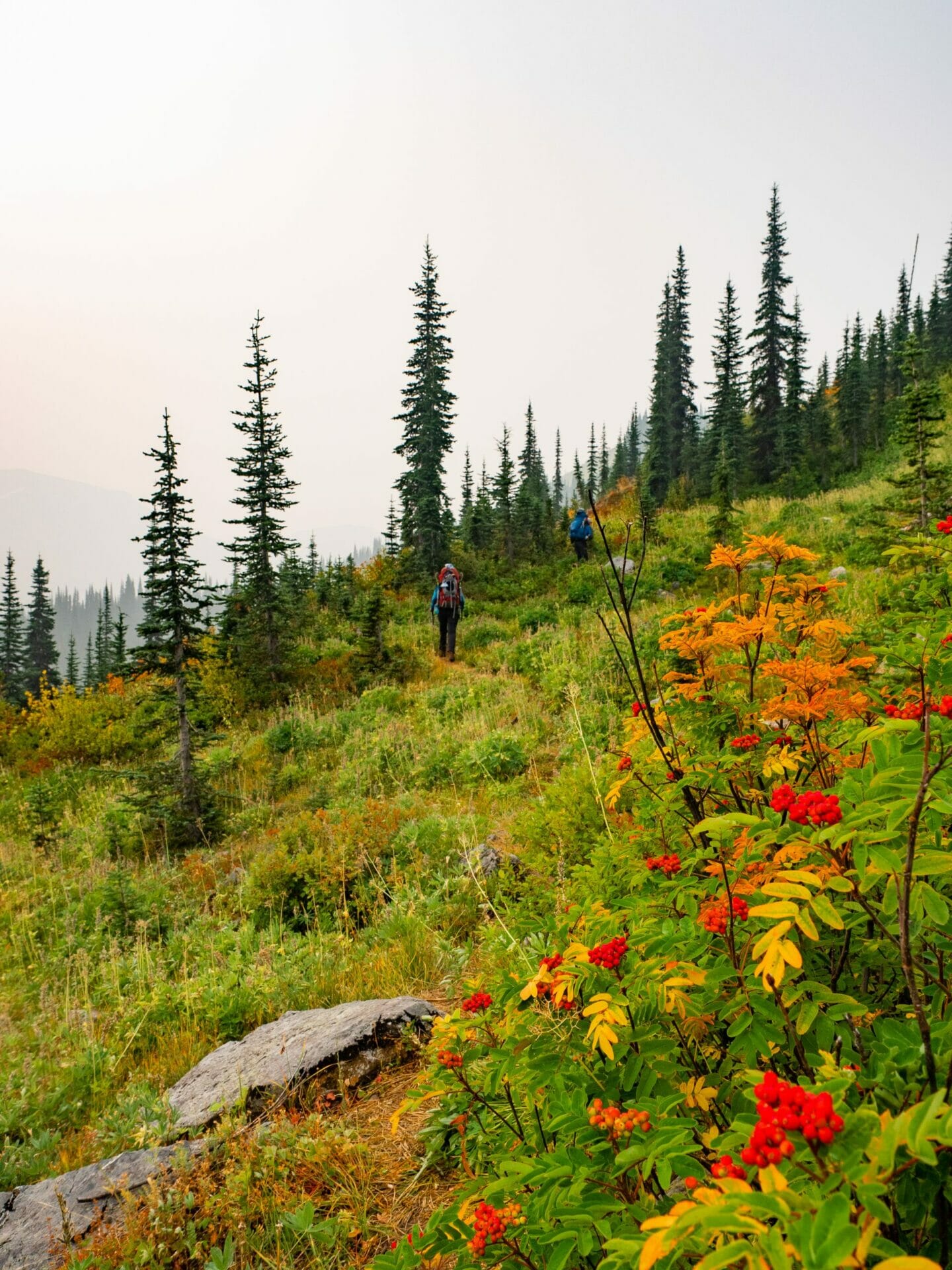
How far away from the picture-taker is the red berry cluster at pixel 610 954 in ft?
4.73

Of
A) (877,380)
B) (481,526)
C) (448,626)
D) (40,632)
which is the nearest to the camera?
(448,626)

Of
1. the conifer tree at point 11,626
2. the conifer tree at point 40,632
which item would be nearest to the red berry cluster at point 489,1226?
the conifer tree at point 11,626

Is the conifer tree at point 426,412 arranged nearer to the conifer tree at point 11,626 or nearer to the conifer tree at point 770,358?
the conifer tree at point 770,358

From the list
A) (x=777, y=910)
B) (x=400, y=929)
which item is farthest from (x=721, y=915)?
(x=400, y=929)

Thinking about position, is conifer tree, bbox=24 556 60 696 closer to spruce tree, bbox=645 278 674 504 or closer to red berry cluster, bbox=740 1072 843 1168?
spruce tree, bbox=645 278 674 504

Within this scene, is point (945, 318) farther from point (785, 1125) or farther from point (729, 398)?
point (785, 1125)

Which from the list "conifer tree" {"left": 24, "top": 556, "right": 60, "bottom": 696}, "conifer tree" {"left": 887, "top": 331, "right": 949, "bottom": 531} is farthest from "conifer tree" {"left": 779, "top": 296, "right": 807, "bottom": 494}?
"conifer tree" {"left": 24, "top": 556, "right": 60, "bottom": 696}

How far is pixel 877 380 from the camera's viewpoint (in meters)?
44.9

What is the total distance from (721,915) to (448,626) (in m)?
12.9

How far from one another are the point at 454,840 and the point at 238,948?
2.13 meters

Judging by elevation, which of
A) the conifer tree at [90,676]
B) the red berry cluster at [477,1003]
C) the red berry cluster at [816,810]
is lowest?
the conifer tree at [90,676]

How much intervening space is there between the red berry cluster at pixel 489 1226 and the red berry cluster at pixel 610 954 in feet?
1.73

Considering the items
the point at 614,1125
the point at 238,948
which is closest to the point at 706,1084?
the point at 614,1125

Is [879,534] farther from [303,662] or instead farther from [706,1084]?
[303,662]
